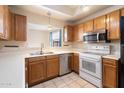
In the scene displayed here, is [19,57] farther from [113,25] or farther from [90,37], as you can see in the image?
[113,25]

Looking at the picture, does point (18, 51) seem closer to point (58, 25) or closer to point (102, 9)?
point (58, 25)

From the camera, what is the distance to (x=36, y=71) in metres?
2.60

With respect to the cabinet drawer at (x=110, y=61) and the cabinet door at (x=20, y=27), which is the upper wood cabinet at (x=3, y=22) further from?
the cabinet drawer at (x=110, y=61)

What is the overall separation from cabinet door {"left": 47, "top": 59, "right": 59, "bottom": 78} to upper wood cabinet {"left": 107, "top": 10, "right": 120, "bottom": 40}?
1852 mm

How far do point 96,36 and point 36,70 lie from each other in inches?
81.9

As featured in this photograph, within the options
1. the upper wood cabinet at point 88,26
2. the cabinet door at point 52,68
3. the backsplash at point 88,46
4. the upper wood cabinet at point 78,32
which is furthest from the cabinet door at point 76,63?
the upper wood cabinet at point 88,26

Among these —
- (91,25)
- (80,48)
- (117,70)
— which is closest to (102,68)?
(117,70)

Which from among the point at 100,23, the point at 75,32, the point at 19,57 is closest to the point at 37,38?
the point at 75,32

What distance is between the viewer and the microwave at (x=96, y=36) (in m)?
2.58

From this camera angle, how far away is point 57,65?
3174 mm

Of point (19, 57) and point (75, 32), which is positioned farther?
point (75, 32)

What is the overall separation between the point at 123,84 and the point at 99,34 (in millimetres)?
1416

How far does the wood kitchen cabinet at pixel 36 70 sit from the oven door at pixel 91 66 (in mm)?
1297

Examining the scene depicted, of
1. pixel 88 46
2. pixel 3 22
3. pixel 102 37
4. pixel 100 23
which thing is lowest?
pixel 88 46
